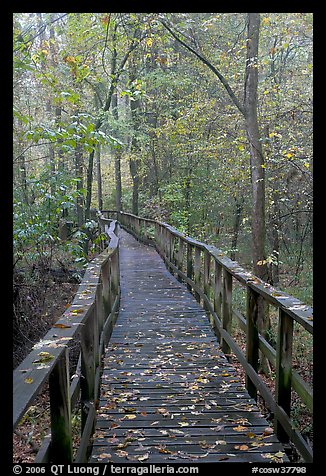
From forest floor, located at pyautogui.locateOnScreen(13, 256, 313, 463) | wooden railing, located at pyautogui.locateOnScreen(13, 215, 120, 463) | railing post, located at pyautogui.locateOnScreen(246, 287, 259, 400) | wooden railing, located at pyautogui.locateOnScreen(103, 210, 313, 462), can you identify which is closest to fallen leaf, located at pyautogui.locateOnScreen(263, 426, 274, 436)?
wooden railing, located at pyautogui.locateOnScreen(103, 210, 313, 462)

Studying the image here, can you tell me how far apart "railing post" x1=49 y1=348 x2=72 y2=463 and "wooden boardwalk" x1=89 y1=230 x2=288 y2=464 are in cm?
101

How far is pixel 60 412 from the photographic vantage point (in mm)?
2553

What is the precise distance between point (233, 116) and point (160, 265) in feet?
18.7

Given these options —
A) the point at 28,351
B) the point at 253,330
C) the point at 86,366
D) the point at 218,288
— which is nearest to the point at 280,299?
the point at 253,330

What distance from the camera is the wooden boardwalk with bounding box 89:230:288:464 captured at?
11.7ft

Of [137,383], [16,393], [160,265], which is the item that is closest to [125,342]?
[137,383]

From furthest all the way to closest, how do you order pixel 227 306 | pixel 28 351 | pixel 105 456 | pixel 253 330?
pixel 28 351, pixel 227 306, pixel 253 330, pixel 105 456

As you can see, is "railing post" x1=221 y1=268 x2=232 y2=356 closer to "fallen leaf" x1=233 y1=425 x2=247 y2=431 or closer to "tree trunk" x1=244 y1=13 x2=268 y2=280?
"fallen leaf" x1=233 y1=425 x2=247 y2=431

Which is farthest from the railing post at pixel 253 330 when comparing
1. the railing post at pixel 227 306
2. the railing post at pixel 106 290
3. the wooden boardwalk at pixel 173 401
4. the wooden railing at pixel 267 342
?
the railing post at pixel 106 290

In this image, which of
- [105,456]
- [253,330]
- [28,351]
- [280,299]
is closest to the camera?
[105,456]

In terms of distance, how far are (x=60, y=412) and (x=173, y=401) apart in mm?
2284

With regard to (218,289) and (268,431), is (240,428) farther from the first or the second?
(218,289)

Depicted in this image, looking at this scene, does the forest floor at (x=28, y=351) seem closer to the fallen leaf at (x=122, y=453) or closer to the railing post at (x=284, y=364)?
→ the railing post at (x=284, y=364)
